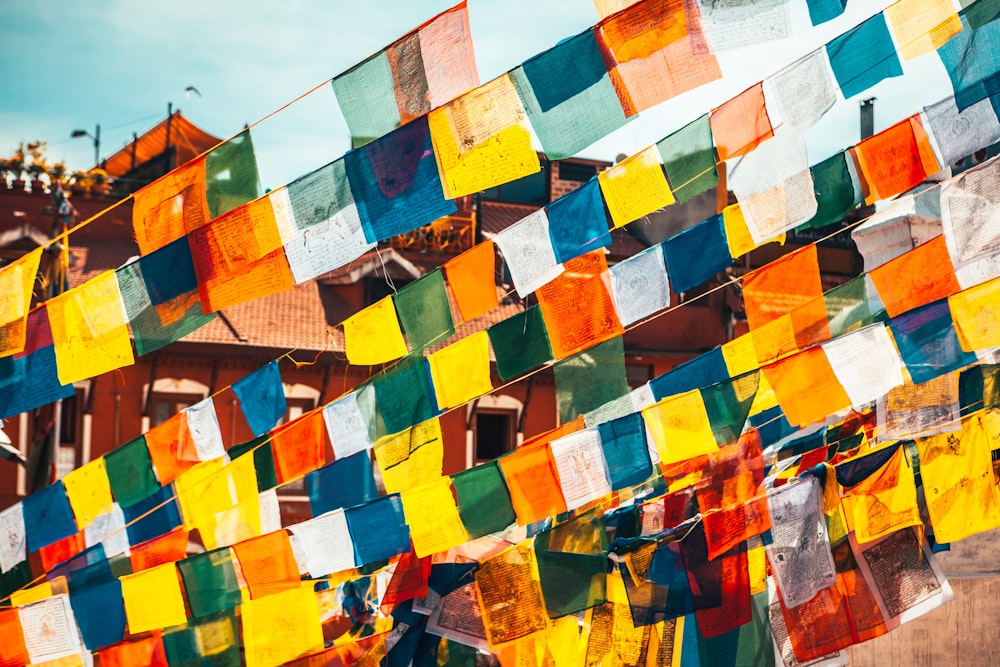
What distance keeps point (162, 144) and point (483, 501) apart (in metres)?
19.5

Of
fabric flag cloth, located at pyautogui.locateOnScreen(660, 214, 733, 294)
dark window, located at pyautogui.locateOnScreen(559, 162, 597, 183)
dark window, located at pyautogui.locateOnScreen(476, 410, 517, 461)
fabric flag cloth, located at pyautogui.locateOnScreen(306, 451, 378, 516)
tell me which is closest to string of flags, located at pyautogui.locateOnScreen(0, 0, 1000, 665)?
fabric flag cloth, located at pyautogui.locateOnScreen(660, 214, 733, 294)

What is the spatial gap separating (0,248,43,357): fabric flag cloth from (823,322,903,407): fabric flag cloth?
5.18 meters

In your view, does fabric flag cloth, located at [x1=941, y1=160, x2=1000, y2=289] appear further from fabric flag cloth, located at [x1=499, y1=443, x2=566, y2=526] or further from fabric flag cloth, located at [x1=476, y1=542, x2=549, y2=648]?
fabric flag cloth, located at [x1=476, y1=542, x2=549, y2=648]

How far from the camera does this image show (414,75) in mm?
7188

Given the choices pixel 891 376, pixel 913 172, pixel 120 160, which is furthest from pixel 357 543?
pixel 120 160

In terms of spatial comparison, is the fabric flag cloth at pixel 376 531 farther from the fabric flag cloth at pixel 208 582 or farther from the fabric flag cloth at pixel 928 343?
the fabric flag cloth at pixel 928 343

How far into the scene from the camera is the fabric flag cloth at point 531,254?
27.0 feet

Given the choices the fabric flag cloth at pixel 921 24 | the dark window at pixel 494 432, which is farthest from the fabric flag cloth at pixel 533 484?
the dark window at pixel 494 432

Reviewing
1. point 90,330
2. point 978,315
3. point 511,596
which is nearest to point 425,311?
point 511,596

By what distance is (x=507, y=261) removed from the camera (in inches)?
328

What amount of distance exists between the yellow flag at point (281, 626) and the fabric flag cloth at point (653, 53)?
12.6ft

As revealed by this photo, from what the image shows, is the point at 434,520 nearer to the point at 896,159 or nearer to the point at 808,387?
the point at 808,387

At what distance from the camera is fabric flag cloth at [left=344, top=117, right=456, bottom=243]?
7293 mm

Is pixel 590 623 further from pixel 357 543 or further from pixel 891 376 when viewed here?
pixel 891 376
